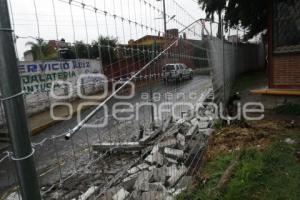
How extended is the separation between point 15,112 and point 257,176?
3.83 meters

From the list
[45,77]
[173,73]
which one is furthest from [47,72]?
[173,73]

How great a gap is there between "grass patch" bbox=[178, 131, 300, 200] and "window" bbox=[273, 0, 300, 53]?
442 centimetres

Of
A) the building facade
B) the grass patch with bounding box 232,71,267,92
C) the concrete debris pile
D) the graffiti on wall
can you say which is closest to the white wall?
the graffiti on wall

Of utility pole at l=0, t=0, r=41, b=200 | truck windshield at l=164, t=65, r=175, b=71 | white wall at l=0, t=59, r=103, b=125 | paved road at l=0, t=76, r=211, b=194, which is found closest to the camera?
utility pole at l=0, t=0, r=41, b=200

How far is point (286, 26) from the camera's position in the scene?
9109mm

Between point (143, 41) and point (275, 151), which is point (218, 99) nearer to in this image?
point (275, 151)

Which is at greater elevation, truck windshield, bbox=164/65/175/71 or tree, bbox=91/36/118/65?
tree, bbox=91/36/118/65

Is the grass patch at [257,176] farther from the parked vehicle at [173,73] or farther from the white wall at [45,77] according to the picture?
the white wall at [45,77]

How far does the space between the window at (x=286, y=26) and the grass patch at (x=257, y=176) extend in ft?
14.5

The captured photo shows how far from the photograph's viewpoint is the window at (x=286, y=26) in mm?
8906

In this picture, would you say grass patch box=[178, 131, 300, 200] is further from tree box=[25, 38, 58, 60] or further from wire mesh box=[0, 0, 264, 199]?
tree box=[25, 38, 58, 60]

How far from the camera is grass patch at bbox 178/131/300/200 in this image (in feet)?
13.5

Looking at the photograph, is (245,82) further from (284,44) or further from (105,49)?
(105,49)

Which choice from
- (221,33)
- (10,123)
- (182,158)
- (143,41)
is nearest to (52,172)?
(182,158)
